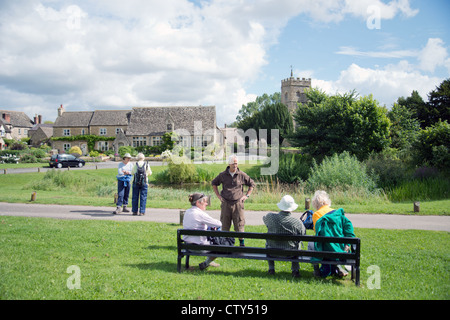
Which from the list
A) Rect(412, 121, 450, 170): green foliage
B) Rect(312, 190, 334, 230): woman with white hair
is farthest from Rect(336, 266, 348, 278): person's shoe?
Rect(412, 121, 450, 170): green foliage

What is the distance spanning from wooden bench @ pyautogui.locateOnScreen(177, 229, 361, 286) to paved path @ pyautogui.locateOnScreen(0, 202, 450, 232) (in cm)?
442

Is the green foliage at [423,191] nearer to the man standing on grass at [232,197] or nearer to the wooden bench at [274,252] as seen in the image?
the man standing on grass at [232,197]

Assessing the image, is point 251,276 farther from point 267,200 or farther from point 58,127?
point 58,127

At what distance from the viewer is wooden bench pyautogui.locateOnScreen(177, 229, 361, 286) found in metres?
5.26

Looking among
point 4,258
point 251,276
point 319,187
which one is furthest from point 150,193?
point 251,276

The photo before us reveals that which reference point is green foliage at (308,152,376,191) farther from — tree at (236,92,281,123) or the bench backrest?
tree at (236,92,281,123)

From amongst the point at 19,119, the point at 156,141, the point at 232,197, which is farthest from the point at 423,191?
the point at 19,119

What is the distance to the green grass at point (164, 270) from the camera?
4.70 metres

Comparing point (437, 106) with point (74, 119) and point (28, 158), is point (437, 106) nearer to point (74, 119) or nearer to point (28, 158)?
point (28, 158)

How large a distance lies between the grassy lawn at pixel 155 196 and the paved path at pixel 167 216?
0.82m

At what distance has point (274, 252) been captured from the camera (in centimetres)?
553

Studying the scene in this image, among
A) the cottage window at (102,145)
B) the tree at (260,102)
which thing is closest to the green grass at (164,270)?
the cottage window at (102,145)

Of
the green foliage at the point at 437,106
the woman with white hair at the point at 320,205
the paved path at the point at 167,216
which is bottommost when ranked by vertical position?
the paved path at the point at 167,216
